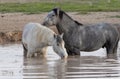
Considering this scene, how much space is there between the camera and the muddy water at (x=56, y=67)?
14562mm

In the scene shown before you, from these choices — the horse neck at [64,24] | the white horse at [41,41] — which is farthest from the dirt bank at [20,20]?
the white horse at [41,41]

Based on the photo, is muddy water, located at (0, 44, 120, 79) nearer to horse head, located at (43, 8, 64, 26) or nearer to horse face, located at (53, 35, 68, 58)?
horse face, located at (53, 35, 68, 58)

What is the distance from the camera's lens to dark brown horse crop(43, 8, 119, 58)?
19.4m

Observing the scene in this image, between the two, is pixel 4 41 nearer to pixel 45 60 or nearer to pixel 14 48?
pixel 14 48

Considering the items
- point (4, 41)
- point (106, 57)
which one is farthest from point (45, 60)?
point (4, 41)

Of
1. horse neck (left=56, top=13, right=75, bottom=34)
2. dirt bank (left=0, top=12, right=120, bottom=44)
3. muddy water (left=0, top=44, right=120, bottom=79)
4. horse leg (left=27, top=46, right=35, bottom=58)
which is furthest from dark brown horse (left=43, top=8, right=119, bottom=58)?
dirt bank (left=0, top=12, right=120, bottom=44)

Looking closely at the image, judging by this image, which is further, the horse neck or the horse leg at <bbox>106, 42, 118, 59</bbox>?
the horse leg at <bbox>106, 42, 118, 59</bbox>

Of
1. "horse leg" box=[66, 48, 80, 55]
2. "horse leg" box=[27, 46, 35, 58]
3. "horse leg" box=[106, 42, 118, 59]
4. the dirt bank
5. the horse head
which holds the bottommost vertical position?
the dirt bank

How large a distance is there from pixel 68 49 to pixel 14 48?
2456mm

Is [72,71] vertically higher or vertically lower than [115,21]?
higher

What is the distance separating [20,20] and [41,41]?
11.6 meters

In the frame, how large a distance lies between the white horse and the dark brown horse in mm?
708

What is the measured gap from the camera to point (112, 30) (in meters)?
20.1

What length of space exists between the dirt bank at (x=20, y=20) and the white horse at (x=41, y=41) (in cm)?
436
